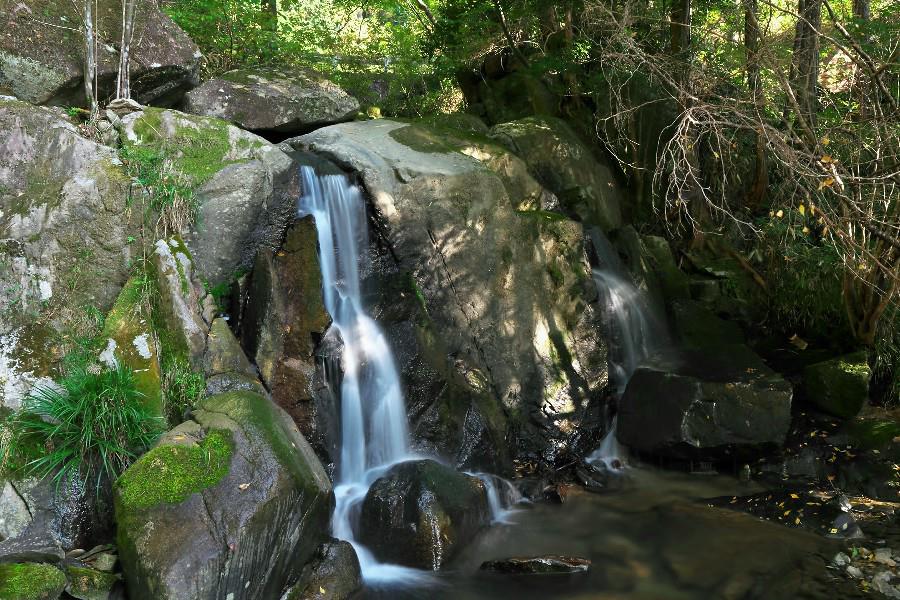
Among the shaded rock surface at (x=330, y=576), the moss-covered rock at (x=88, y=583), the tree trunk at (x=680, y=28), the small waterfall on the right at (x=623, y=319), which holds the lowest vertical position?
the shaded rock surface at (x=330, y=576)

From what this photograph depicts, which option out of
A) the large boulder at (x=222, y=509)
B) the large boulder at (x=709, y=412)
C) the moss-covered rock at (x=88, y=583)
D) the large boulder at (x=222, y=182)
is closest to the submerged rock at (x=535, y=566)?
the large boulder at (x=222, y=509)

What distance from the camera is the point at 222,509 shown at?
479cm

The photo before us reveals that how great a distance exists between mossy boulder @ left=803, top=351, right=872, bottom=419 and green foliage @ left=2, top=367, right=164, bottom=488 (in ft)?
23.9

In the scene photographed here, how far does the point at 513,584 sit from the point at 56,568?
129 inches

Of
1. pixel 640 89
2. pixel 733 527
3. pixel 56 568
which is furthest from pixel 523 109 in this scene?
pixel 56 568

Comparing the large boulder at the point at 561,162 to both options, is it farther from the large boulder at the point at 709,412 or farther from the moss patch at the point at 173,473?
the moss patch at the point at 173,473

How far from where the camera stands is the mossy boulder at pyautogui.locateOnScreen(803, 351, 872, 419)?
326 inches

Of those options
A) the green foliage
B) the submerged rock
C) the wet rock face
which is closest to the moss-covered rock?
the green foliage

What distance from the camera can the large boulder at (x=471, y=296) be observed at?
757cm

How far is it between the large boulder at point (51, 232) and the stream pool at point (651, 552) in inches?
131

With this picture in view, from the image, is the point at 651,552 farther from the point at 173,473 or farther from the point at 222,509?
the point at 173,473

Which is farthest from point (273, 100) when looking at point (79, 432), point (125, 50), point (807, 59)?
point (807, 59)

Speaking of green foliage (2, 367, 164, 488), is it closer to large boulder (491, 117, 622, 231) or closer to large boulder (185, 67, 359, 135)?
large boulder (185, 67, 359, 135)

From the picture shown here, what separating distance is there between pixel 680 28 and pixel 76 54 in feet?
26.7
